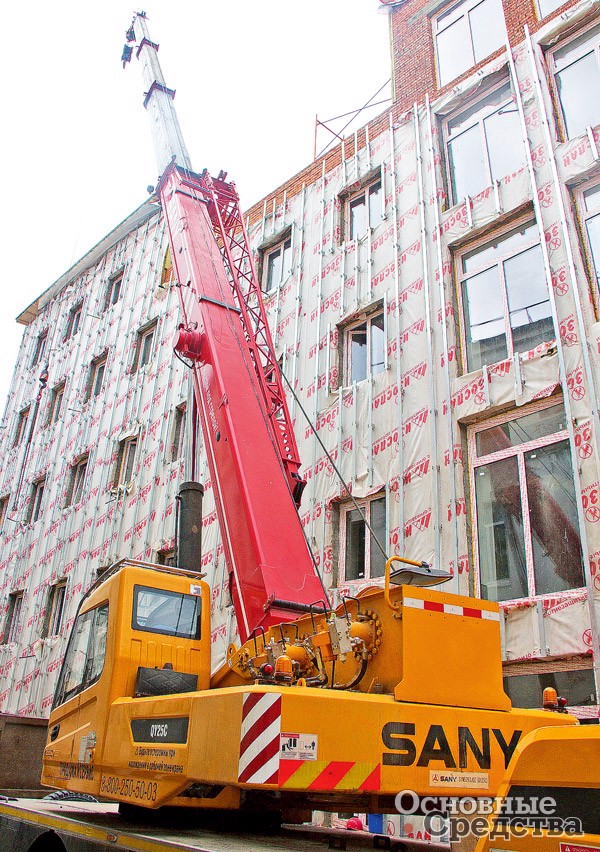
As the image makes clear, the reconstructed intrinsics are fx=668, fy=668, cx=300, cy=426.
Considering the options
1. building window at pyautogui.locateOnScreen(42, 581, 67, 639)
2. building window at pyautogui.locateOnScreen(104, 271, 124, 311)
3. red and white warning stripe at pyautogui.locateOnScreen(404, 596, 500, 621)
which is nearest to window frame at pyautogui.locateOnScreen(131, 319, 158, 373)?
building window at pyautogui.locateOnScreen(104, 271, 124, 311)

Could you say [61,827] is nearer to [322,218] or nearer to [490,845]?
[490,845]

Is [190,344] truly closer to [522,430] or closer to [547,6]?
[522,430]

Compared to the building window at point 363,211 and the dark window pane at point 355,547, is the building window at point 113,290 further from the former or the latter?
the dark window pane at point 355,547

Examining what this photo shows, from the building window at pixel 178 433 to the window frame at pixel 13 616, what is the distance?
790cm

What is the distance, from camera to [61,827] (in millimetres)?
4836

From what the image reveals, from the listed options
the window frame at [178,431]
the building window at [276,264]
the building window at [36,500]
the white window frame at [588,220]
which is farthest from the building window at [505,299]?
the building window at [36,500]

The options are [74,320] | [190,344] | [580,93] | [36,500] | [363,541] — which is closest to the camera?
[190,344]

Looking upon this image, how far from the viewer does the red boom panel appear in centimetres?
557

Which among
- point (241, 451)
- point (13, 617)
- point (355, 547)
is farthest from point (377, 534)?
point (13, 617)

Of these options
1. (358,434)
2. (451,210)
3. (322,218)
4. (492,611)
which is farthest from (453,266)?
(492,611)

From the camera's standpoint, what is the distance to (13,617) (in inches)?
821

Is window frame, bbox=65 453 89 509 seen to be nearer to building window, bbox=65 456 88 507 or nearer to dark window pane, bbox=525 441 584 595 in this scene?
building window, bbox=65 456 88 507

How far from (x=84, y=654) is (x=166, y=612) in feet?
2.88

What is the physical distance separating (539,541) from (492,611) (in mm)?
4866
